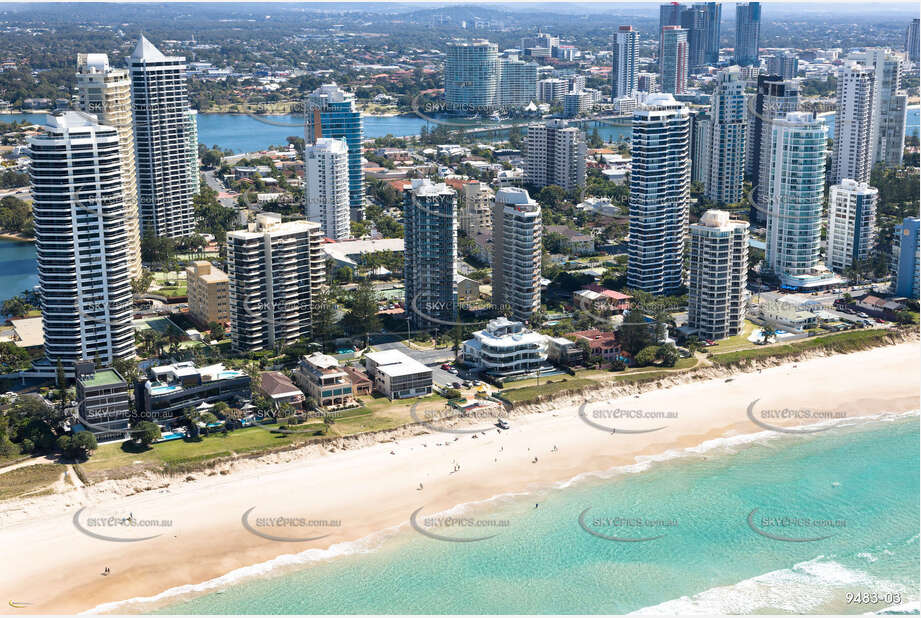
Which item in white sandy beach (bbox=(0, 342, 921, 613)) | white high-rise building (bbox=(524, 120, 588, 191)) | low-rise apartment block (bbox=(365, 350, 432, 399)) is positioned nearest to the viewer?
white sandy beach (bbox=(0, 342, 921, 613))

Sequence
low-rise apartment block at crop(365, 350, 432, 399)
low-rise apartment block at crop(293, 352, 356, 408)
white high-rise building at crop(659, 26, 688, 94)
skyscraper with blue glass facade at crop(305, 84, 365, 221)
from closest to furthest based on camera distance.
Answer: low-rise apartment block at crop(293, 352, 356, 408), low-rise apartment block at crop(365, 350, 432, 399), skyscraper with blue glass facade at crop(305, 84, 365, 221), white high-rise building at crop(659, 26, 688, 94)

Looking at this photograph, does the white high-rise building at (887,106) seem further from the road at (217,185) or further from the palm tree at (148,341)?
the palm tree at (148,341)

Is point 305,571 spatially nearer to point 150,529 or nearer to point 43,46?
point 150,529

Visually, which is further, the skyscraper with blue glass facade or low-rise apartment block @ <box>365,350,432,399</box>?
the skyscraper with blue glass facade

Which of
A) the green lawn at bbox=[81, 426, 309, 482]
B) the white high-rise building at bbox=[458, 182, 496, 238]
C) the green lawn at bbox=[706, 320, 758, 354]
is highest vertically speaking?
the white high-rise building at bbox=[458, 182, 496, 238]

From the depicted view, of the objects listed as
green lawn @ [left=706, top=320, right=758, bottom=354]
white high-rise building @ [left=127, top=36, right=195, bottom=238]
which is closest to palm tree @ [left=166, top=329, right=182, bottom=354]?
white high-rise building @ [left=127, top=36, right=195, bottom=238]

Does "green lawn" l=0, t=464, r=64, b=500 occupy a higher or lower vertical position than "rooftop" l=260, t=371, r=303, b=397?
lower

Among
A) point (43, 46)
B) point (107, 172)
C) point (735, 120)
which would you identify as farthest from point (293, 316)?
point (43, 46)

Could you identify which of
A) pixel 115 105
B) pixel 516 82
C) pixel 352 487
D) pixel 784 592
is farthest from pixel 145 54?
pixel 516 82

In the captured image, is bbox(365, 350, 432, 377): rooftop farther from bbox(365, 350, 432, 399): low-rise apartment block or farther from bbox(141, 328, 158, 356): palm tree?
bbox(141, 328, 158, 356): palm tree
